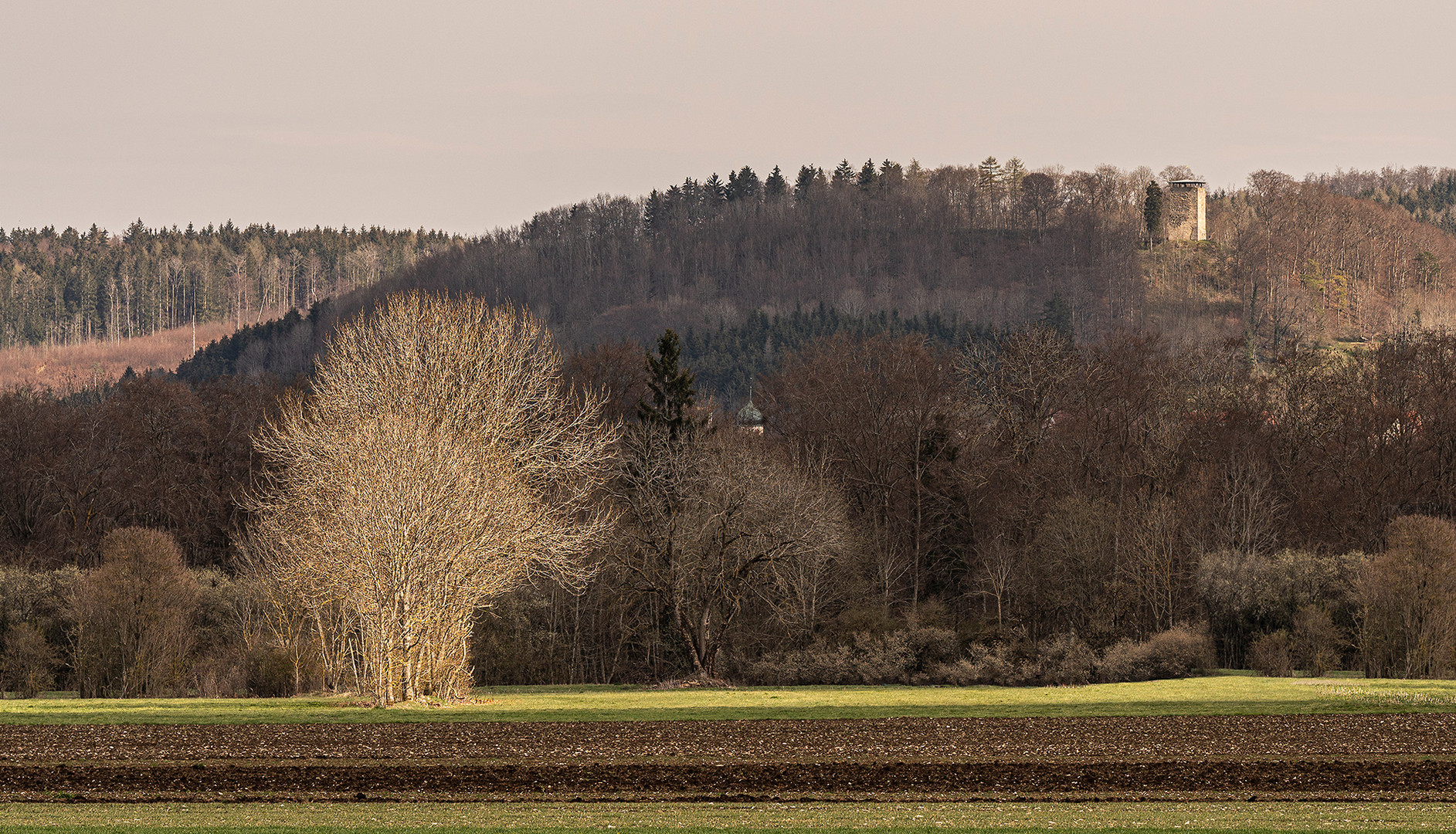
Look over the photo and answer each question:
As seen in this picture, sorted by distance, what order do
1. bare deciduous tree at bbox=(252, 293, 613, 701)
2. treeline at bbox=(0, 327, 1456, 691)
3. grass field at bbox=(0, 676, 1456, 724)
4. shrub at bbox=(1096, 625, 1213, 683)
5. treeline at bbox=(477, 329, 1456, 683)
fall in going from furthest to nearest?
treeline at bbox=(477, 329, 1456, 683) < treeline at bbox=(0, 327, 1456, 691) < shrub at bbox=(1096, 625, 1213, 683) < bare deciduous tree at bbox=(252, 293, 613, 701) < grass field at bbox=(0, 676, 1456, 724)

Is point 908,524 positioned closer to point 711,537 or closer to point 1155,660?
point 711,537

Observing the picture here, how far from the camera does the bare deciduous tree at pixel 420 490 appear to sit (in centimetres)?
4022

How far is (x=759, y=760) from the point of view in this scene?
88.9 feet

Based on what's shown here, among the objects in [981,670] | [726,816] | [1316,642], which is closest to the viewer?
[726,816]

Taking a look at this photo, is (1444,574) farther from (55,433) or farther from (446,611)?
(55,433)

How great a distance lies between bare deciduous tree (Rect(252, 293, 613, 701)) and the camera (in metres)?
40.2

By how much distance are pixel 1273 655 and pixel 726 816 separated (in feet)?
130

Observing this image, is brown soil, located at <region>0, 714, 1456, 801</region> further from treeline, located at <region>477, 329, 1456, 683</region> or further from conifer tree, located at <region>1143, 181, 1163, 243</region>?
conifer tree, located at <region>1143, 181, 1163, 243</region>

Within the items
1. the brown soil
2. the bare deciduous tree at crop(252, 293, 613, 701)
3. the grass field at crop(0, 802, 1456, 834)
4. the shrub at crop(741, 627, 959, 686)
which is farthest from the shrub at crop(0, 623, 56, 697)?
the grass field at crop(0, 802, 1456, 834)

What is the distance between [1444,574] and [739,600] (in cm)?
2661

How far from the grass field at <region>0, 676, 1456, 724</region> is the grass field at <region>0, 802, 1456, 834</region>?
14.1 metres

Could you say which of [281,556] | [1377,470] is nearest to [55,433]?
[281,556]

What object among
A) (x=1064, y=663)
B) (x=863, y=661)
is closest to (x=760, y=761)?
(x=863, y=661)

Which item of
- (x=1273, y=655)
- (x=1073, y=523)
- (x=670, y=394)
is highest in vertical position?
(x=670, y=394)
